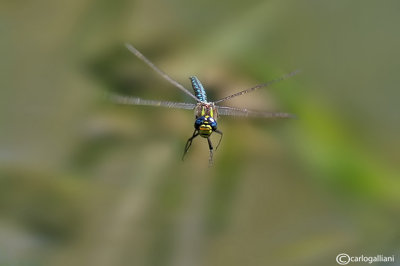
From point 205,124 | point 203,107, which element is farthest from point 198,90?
point 205,124

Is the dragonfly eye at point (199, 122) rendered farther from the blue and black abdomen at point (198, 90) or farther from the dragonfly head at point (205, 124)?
the blue and black abdomen at point (198, 90)

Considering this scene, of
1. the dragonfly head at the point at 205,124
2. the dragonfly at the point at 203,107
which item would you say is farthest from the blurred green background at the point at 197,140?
the dragonfly head at the point at 205,124

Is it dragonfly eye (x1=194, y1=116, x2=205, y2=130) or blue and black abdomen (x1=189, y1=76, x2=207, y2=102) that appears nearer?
dragonfly eye (x1=194, y1=116, x2=205, y2=130)

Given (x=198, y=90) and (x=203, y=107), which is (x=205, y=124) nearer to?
(x=203, y=107)

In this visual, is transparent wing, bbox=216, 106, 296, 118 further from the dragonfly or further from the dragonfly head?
the dragonfly head

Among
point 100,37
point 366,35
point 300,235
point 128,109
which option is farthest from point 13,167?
point 366,35

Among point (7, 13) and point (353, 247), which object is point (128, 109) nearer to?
point (7, 13)

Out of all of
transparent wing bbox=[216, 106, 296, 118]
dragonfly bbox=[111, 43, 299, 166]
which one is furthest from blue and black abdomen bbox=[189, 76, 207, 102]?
transparent wing bbox=[216, 106, 296, 118]

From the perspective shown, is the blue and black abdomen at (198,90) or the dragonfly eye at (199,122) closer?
the dragonfly eye at (199,122)
